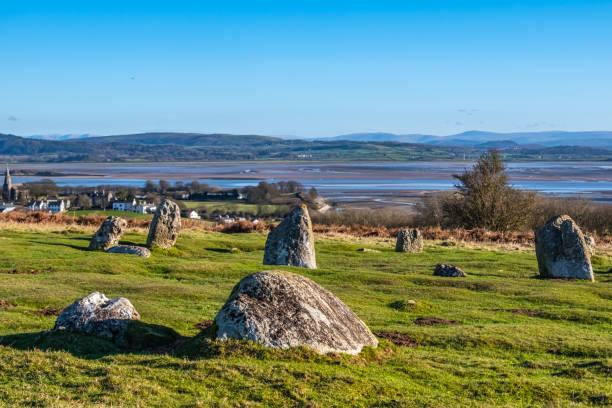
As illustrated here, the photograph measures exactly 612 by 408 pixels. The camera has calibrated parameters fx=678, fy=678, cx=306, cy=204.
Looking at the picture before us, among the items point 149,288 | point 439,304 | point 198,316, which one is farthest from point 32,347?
point 439,304

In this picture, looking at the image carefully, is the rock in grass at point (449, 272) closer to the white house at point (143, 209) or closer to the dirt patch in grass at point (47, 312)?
the dirt patch in grass at point (47, 312)

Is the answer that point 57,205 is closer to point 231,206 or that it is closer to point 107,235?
point 231,206

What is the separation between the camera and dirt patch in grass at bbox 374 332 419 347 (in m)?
17.9

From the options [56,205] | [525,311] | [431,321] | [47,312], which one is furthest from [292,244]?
[56,205]

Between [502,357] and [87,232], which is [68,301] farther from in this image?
[87,232]

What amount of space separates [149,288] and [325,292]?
35.4ft

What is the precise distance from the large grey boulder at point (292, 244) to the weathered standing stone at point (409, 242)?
11.4 m

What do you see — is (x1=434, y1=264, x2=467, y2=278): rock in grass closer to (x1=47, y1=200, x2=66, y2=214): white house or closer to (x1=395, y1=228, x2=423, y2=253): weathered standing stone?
(x1=395, y1=228, x2=423, y2=253): weathered standing stone

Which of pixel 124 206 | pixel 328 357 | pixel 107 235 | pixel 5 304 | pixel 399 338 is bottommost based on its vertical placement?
pixel 124 206

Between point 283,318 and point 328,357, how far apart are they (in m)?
1.30

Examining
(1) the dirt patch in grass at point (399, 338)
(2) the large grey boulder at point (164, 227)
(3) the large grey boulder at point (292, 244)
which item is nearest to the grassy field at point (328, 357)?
(1) the dirt patch in grass at point (399, 338)

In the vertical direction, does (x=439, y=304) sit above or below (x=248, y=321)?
below

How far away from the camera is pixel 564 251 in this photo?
33.0 meters

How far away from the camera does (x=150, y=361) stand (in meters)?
14.1
